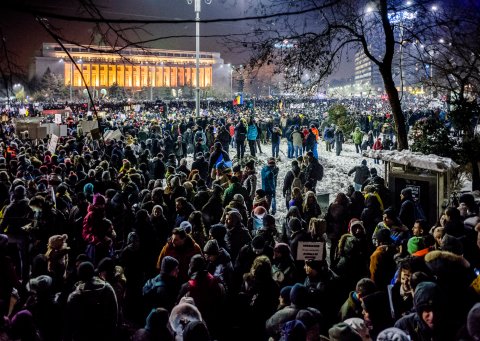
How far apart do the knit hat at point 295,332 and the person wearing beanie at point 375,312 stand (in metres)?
0.80

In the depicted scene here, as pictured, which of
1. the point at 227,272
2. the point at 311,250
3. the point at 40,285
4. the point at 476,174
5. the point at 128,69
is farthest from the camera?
the point at 128,69

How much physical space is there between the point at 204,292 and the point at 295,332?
154 centimetres

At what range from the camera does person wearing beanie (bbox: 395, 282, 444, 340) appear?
3.95 meters

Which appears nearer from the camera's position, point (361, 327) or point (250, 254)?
point (361, 327)

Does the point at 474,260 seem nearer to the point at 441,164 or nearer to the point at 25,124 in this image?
the point at 441,164

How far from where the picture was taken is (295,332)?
381 cm

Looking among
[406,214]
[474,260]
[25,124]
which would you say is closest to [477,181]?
[406,214]

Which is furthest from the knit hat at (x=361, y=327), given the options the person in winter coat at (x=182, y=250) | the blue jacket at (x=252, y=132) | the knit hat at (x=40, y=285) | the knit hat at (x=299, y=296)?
the blue jacket at (x=252, y=132)

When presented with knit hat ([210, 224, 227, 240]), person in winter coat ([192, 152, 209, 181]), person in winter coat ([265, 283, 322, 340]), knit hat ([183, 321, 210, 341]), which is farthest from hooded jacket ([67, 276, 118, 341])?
person in winter coat ([192, 152, 209, 181])

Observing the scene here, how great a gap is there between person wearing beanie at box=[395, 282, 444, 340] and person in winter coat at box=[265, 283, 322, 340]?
2.53ft

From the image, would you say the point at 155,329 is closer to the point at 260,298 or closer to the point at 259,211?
the point at 260,298

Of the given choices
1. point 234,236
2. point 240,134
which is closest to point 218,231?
point 234,236

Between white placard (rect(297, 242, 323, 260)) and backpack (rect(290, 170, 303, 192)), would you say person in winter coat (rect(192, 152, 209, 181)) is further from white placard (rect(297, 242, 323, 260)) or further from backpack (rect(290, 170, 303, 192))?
white placard (rect(297, 242, 323, 260))

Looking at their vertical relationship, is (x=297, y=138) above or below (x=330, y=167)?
above
